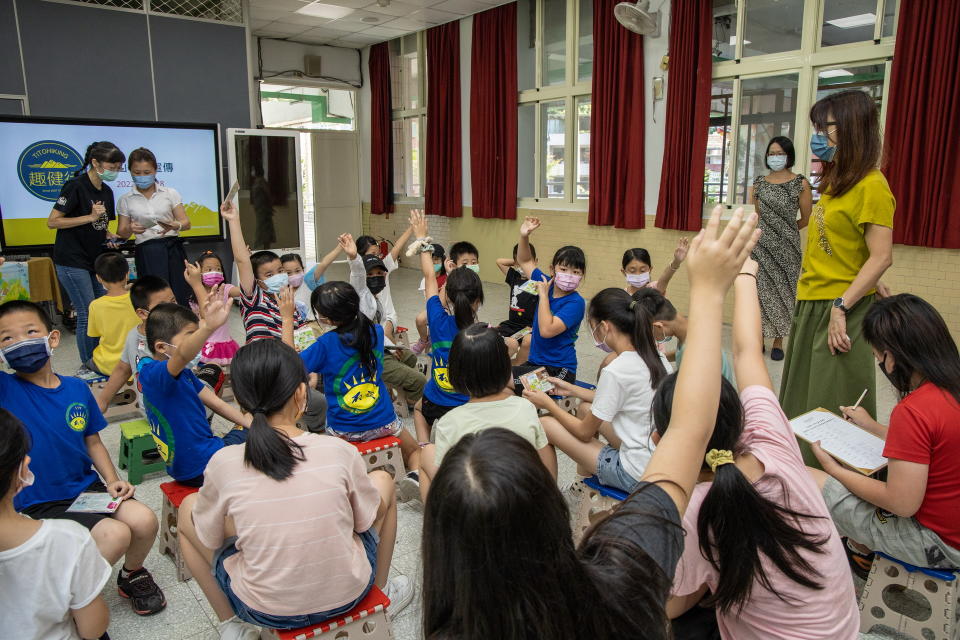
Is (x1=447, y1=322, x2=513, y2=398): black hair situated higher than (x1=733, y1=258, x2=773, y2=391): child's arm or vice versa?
(x1=733, y1=258, x2=773, y2=391): child's arm

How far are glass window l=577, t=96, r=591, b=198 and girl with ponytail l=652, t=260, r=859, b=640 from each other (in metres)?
6.22

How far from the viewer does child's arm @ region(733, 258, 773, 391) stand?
1.22 meters

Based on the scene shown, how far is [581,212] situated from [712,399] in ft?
21.2

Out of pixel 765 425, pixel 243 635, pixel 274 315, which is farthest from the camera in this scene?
pixel 274 315

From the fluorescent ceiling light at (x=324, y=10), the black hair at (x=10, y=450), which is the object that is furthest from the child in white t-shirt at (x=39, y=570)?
the fluorescent ceiling light at (x=324, y=10)

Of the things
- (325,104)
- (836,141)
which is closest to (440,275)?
(836,141)

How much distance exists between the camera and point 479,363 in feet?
6.64

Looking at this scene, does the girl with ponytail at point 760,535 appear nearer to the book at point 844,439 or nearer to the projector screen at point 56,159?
the book at point 844,439

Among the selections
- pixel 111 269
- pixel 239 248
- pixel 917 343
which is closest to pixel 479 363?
pixel 917 343

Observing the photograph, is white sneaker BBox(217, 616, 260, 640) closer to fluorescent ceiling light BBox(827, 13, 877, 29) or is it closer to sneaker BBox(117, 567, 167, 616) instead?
sneaker BBox(117, 567, 167, 616)

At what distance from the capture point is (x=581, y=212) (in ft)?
23.6

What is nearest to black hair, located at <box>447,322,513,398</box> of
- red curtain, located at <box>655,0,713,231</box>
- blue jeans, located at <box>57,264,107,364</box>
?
blue jeans, located at <box>57,264,107,364</box>

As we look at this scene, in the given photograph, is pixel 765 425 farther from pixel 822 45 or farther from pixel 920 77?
pixel 822 45

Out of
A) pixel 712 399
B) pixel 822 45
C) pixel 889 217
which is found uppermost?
pixel 822 45
